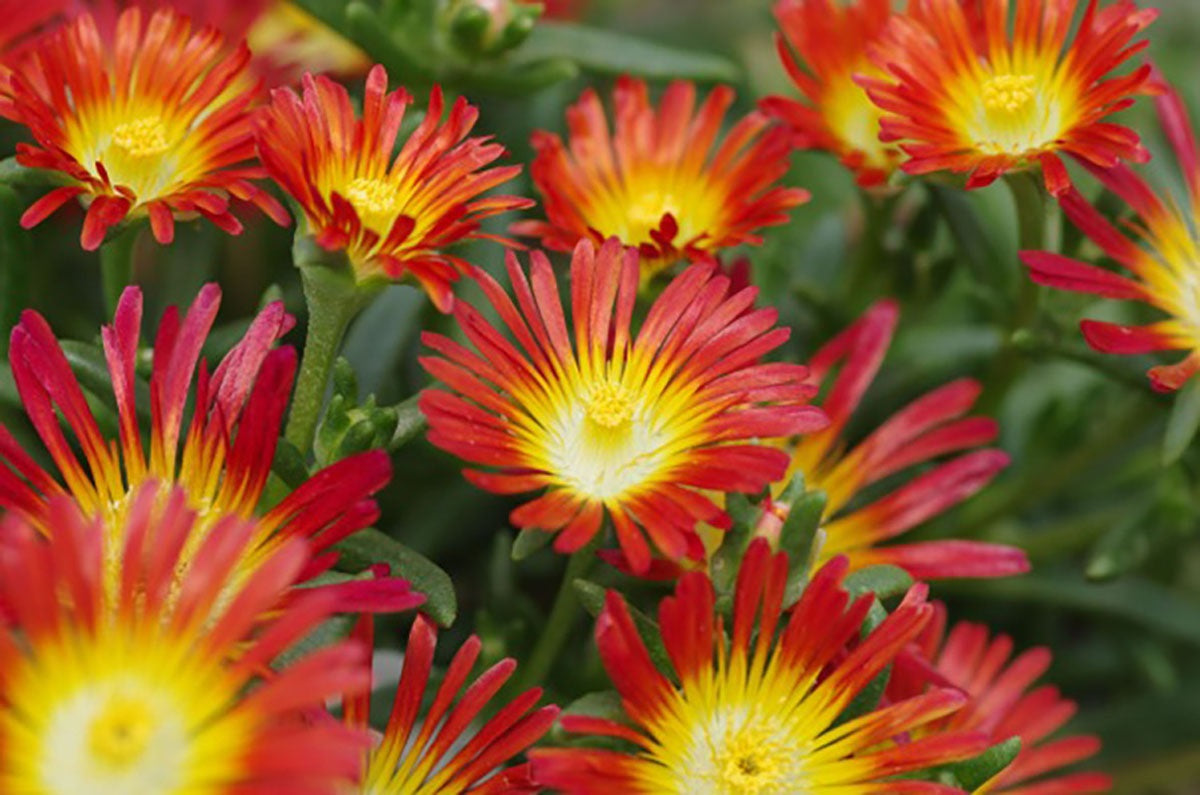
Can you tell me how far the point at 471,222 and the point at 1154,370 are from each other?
14.4 inches

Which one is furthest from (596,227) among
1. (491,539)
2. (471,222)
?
(491,539)

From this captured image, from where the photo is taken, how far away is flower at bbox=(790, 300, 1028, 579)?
0.86 m

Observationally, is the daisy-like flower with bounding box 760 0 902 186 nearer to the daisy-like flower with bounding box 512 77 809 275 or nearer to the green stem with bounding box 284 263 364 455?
the daisy-like flower with bounding box 512 77 809 275

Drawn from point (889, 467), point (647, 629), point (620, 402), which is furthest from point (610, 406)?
point (889, 467)

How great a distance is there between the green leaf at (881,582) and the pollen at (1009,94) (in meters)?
0.26

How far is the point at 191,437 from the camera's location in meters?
0.71

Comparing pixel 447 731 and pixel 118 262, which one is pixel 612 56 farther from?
pixel 447 731

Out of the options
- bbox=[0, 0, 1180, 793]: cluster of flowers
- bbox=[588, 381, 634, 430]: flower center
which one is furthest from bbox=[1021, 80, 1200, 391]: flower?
bbox=[588, 381, 634, 430]: flower center

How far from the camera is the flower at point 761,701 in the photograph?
0.66 meters

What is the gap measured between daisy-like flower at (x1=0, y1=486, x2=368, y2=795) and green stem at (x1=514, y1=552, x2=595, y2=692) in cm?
18

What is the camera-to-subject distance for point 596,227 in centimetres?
85

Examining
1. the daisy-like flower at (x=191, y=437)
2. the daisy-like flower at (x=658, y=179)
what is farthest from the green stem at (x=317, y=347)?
the daisy-like flower at (x=658, y=179)

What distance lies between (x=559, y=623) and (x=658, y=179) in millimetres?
272

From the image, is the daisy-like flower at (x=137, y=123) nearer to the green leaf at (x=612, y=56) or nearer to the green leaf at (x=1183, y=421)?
the green leaf at (x=612, y=56)
